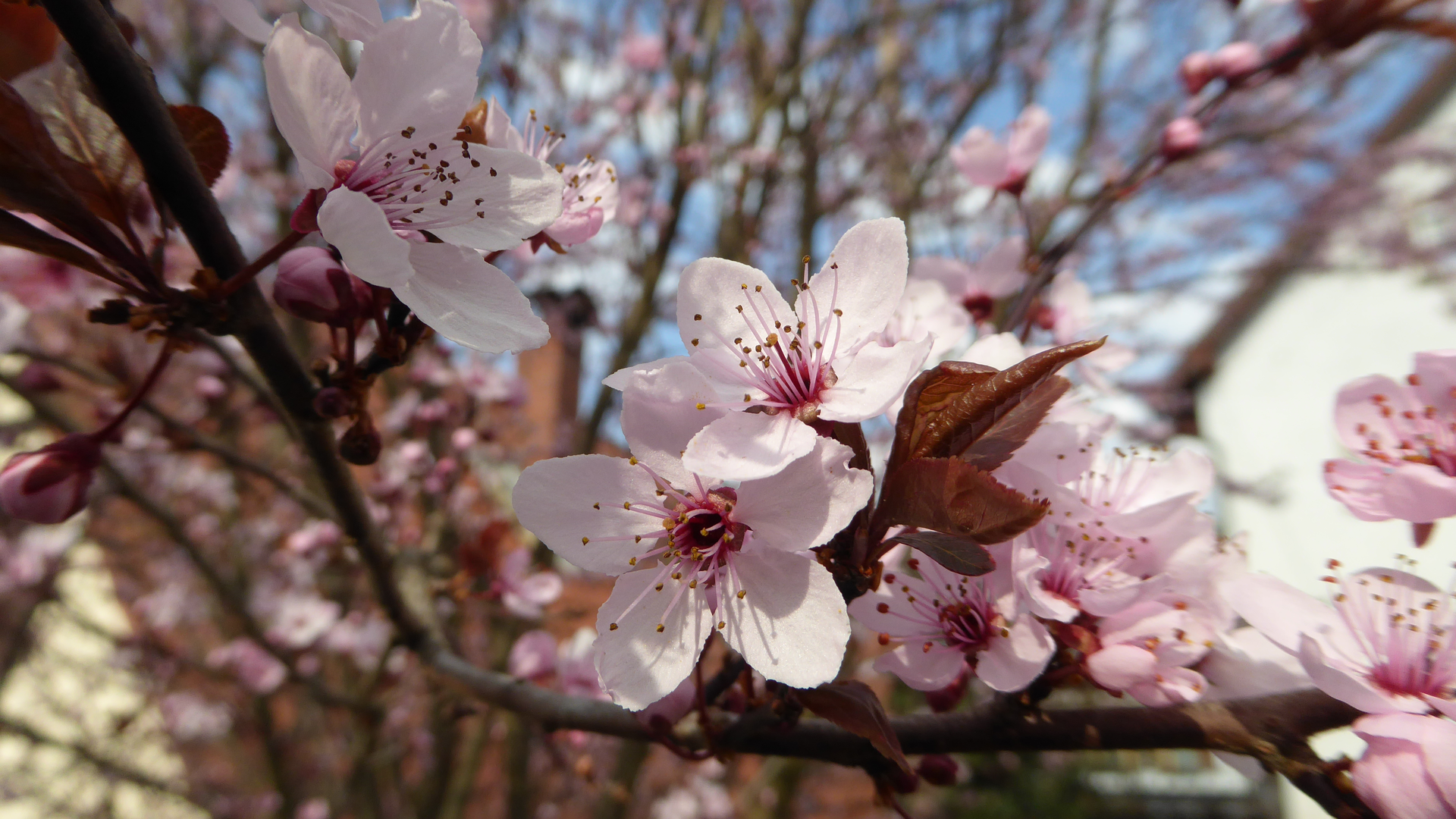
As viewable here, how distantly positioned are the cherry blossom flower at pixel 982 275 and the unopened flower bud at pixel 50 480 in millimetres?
1380

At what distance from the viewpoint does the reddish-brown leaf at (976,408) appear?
661mm

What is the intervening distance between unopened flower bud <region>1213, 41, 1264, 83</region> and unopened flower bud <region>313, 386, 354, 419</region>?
192 centimetres

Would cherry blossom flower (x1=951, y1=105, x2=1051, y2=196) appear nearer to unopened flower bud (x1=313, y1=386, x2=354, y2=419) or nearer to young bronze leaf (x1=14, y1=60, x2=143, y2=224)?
unopened flower bud (x1=313, y1=386, x2=354, y2=419)

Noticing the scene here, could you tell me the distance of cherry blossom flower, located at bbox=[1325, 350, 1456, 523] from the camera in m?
0.82

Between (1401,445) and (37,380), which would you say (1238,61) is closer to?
(1401,445)

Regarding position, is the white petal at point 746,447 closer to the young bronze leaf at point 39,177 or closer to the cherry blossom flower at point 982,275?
the young bronze leaf at point 39,177

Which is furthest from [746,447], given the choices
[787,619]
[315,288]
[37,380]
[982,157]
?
[37,380]

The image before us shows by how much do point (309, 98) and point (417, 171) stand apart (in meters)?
0.15

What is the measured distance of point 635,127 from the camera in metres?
4.44

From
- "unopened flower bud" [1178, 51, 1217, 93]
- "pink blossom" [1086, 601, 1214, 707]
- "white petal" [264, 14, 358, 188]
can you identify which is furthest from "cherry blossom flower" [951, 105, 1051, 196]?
"white petal" [264, 14, 358, 188]

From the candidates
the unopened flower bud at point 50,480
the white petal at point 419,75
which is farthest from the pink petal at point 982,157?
the unopened flower bud at point 50,480

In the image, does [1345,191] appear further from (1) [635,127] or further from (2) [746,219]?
(1) [635,127]

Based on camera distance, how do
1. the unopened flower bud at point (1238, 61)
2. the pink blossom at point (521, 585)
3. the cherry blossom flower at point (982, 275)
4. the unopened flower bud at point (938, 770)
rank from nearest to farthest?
the unopened flower bud at point (938, 770)
the cherry blossom flower at point (982, 275)
the unopened flower bud at point (1238, 61)
the pink blossom at point (521, 585)

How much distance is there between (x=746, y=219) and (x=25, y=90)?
12.0 ft
